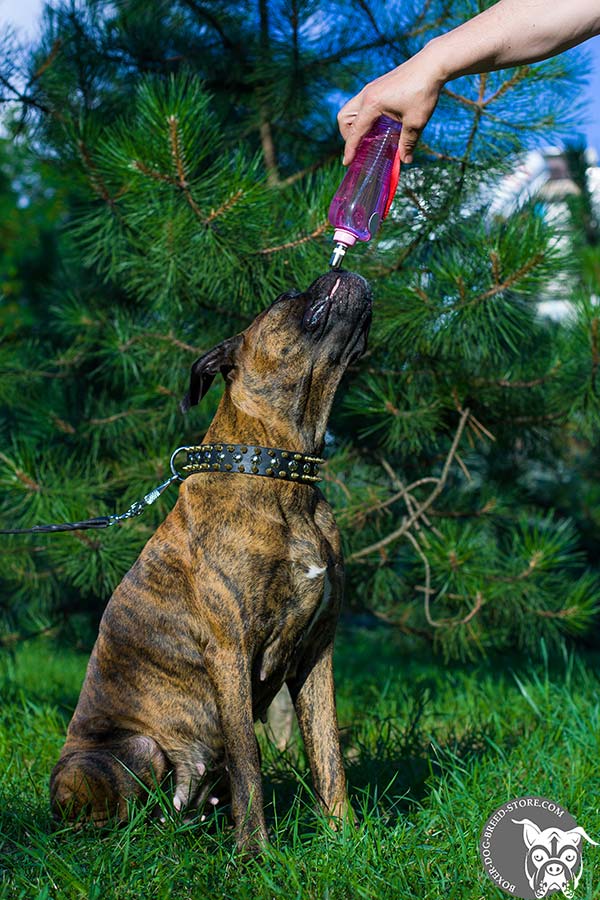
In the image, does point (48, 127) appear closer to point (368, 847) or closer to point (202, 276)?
point (202, 276)

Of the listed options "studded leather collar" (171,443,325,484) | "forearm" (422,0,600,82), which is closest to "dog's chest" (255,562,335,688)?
"studded leather collar" (171,443,325,484)

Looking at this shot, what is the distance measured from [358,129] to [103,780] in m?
1.87

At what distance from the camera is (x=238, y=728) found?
7.90ft

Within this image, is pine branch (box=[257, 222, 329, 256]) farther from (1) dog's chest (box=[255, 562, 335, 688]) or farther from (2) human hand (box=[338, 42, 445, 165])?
(1) dog's chest (box=[255, 562, 335, 688])

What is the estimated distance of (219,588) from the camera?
246 cm

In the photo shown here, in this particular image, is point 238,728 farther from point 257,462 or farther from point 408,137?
point 408,137

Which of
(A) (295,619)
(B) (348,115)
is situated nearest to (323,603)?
(A) (295,619)

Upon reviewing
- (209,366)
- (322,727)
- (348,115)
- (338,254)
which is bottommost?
(322,727)

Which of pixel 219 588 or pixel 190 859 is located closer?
pixel 190 859

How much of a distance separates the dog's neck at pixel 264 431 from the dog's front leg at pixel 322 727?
59 cm

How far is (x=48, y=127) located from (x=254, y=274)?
1389 mm

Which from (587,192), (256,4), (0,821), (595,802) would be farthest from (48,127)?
(587,192)

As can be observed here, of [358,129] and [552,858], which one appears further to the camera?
[358,129]

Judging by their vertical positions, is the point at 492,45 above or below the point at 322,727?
above
